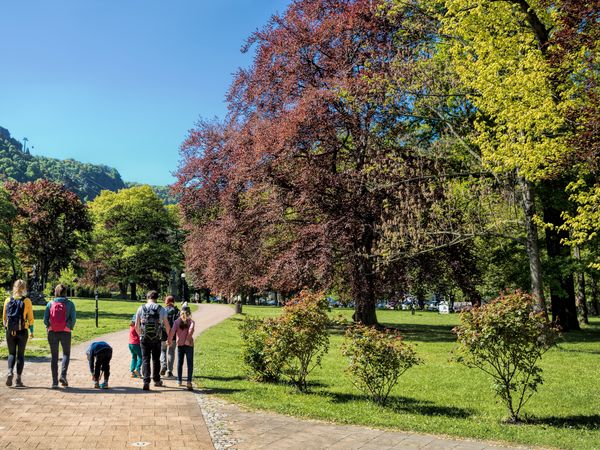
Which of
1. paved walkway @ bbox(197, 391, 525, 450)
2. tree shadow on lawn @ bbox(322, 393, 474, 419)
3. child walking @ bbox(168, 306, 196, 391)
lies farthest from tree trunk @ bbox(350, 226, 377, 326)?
paved walkway @ bbox(197, 391, 525, 450)

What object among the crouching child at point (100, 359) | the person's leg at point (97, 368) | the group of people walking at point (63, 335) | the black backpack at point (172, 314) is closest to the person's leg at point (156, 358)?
the group of people walking at point (63, 335)

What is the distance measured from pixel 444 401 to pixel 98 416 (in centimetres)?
593

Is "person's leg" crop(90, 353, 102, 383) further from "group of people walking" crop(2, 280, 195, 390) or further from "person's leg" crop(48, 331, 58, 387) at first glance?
"person's leg" crop(48, 331, 58, 387)

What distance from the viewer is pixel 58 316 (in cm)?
955

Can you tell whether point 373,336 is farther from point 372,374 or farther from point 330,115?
point 330,115

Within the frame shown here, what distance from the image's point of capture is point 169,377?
1116 centimetres

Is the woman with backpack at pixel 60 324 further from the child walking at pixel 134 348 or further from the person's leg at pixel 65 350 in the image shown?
the child walking at pixel 134 348

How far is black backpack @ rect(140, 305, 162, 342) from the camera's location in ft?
31.4

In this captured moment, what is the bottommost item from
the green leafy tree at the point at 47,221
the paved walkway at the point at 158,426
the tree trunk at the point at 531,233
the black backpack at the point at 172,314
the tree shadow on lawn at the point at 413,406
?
the tree shadow on lawn at the point at 413,406

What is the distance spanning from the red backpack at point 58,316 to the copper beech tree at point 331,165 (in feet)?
37.6

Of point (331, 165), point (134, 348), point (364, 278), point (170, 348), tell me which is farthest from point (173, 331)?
point (331, 165)

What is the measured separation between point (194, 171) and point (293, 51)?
810cm

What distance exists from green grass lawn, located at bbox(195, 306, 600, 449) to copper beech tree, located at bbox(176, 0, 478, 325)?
6.94 meters

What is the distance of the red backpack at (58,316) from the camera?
31.3 feet
